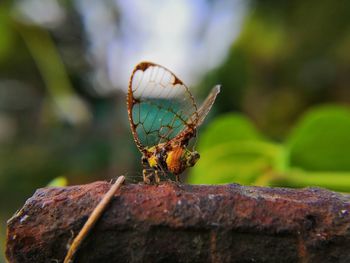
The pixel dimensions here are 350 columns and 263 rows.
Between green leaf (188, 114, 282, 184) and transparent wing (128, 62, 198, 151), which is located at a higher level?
green leaf (188, 114, 282, 184)

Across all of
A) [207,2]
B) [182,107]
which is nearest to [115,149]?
[207,2]

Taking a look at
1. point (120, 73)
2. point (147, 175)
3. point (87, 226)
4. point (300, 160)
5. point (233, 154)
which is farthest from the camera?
point (120, 73)

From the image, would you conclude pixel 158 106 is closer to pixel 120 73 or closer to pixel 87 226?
pixel 87 226

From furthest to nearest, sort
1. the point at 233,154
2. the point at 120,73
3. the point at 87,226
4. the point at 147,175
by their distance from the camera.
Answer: the point at 120,73 → the point at 233,154 → the point at 147,175 → the point at 87,226

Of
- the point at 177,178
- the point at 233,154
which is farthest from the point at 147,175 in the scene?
the point at 233,154

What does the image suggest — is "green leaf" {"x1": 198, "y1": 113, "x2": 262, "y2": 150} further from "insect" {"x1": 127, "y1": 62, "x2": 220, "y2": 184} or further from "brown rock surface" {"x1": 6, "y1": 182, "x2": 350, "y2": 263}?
"brown rock surface" {"x1": 6, "y1": 182, "x2": 350, "y2": 263}

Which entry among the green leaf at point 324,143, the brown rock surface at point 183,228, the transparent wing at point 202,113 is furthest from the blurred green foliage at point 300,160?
the brown rock surface at point 183,228

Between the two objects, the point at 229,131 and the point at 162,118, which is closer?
the point at 162,118

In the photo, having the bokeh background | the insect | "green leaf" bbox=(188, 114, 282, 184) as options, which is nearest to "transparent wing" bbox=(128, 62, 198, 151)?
the insect
